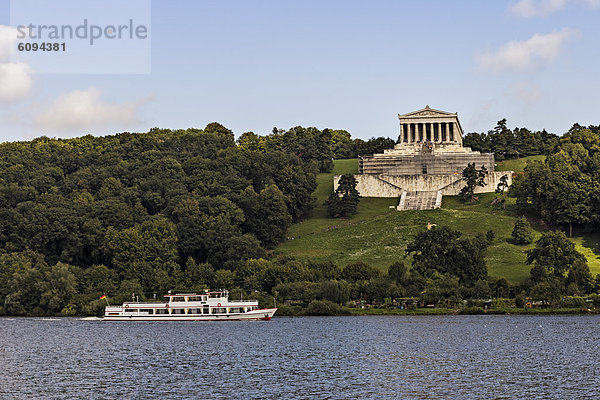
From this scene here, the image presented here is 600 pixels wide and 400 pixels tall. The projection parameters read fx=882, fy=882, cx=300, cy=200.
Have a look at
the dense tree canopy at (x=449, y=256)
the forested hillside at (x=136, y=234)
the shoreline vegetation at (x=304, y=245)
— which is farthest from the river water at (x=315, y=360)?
the forested hillside at (x=136, y=234)

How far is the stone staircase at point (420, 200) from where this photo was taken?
187875 millimetres

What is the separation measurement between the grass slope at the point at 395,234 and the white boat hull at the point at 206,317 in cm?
2665

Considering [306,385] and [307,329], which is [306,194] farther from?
[306,385]

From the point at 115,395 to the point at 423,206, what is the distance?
134 metres

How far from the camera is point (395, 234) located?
16575 centimetres

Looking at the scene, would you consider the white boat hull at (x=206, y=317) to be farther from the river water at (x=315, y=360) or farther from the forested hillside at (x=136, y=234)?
the river water at (x=315, y=360)

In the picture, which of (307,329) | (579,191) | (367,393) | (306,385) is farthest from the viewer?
(579,191)

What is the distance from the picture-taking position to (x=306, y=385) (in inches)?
2496

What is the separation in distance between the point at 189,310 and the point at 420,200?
75.6 meters

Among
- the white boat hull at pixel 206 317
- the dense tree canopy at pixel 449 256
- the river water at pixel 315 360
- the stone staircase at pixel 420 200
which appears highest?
the stone staircase at pixel 420 200

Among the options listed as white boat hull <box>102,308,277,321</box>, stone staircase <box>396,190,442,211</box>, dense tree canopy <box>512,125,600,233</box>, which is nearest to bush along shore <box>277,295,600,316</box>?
white boat hull <box>102,308,277,321</box>

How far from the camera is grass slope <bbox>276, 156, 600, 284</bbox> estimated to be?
149 metres

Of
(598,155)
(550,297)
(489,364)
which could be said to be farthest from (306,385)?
(598,155)

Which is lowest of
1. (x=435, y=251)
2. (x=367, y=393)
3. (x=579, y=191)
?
(x=367, y=393)
